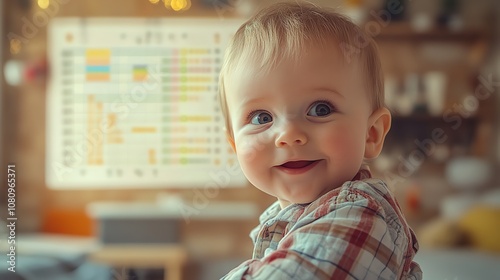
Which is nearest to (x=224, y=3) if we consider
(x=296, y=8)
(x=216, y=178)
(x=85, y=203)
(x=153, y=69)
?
(x=153, y=69)

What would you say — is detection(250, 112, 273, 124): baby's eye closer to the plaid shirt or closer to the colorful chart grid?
the plaid shirt

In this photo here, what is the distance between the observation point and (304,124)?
37 centimetres

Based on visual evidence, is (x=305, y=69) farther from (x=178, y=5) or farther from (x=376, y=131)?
(x=178, y=5)

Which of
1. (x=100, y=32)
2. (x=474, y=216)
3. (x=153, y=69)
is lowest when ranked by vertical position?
(x=474, y=216)

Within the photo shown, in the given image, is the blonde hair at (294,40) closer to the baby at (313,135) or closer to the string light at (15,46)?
the baby at (313,135)

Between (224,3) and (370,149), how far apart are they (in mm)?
1725

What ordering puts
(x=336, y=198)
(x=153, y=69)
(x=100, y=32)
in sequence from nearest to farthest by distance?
(x=336, y=198) < (x=153, y=69) < (x=100, y=32)

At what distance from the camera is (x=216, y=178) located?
6.43 ft

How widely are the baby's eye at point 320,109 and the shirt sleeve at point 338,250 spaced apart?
60mm

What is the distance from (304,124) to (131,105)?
151cm

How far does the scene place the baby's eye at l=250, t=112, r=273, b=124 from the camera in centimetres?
39

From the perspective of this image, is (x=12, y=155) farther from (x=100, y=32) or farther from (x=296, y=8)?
(x=296, y=8)

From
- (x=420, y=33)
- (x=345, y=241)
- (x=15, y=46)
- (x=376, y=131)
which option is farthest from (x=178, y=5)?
(x=345, y=241)

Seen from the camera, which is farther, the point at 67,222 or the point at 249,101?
the point at 67,222
